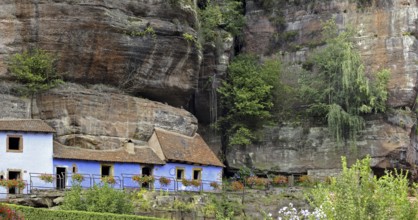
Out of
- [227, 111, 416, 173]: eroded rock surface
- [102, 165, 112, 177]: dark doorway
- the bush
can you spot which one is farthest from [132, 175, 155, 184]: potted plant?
[227, 111, 416, 173]: eroded rock surface

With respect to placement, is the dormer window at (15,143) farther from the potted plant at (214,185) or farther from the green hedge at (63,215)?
the potted plant at (214,185)

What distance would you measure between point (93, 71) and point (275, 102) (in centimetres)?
1699

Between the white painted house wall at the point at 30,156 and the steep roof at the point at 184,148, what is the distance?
316 inches

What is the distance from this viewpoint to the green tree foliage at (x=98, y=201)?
1518 inches

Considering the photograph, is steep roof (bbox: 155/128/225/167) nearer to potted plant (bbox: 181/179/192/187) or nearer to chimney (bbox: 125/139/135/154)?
chimney (bbox: 125/139/135/154)

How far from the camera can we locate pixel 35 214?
36.5 m

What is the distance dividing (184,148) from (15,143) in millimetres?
12020

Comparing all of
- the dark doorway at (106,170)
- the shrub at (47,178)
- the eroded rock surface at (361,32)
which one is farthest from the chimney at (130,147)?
the eroded rock surface at (361,32)

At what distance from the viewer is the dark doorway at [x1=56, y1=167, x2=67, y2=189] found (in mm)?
45938

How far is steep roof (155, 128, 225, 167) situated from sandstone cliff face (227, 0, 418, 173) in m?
6.71

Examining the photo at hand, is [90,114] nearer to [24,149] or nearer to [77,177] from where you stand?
[24,149]

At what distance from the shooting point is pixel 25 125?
150 ft

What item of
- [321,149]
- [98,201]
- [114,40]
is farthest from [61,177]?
[321,149]

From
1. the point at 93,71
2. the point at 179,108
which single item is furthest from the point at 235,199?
the point at 93,71
